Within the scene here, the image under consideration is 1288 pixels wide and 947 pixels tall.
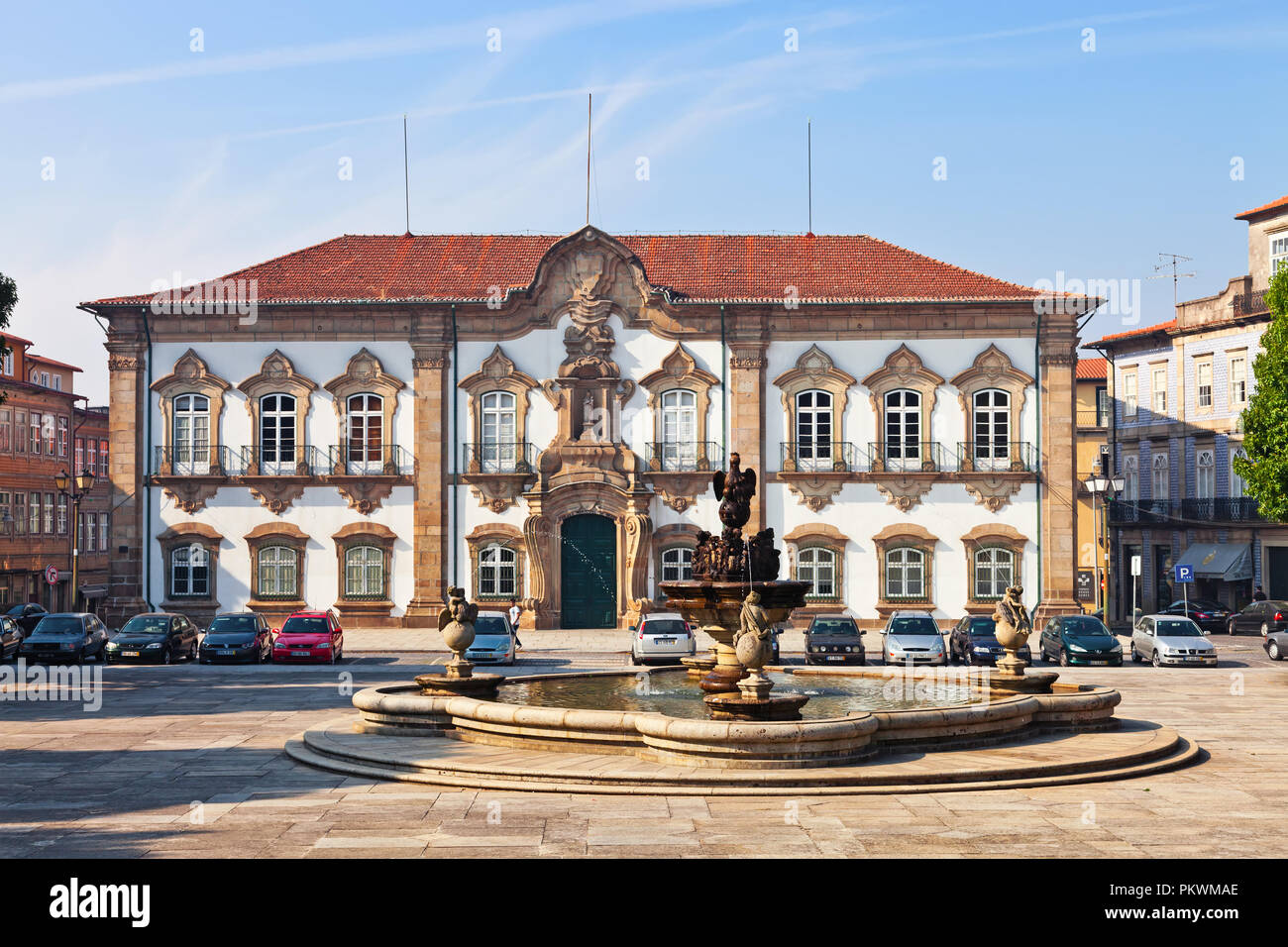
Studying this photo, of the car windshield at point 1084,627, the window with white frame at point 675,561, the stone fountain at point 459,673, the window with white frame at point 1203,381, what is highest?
the window with white frame at point 1203,381

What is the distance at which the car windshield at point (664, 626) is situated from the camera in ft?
112

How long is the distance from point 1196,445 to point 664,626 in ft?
111

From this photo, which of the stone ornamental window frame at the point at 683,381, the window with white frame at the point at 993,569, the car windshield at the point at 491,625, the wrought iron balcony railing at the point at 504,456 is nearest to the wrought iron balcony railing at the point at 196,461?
the wrought iron balcony railing at the point at 504,456

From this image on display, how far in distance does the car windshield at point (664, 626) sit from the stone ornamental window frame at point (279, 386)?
53.3 ft

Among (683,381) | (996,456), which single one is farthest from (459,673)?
(996,456)

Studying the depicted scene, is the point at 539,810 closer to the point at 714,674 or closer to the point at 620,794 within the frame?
the point at 620,794

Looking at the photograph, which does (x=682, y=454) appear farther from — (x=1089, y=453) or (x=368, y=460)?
(x=1089, y=453)

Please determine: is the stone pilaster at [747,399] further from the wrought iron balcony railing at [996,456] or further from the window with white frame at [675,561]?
the wrought iron balcony railing at [996,456]

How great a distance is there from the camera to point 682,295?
45.6m

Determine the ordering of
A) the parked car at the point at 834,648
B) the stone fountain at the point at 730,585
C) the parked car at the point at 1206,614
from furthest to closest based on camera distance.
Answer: the parked car at the point at 1206,614
the parked car at the point at 834,648
the stone fountain at the point at 730,585

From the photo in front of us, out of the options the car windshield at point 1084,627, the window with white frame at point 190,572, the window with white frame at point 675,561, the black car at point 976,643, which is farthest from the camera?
the window with white frame at point 190,572

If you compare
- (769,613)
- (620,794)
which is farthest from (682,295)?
(620,794)

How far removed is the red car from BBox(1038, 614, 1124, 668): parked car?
17.7 metres

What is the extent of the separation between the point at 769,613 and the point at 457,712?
4375 mm
